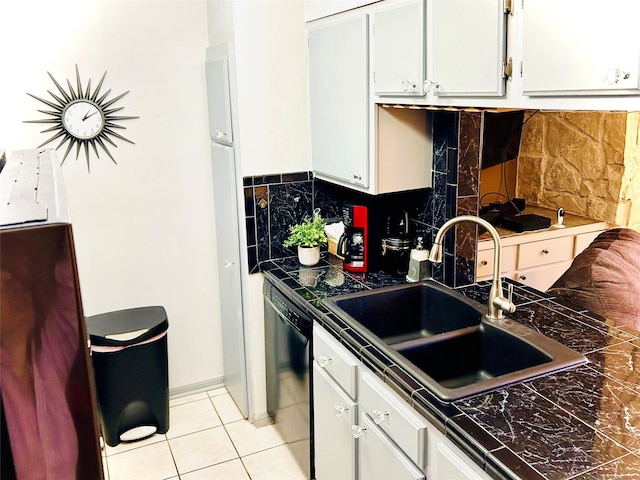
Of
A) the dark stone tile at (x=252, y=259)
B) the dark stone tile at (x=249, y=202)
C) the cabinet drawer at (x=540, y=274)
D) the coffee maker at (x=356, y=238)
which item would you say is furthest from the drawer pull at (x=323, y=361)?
the cabinet drawer at (x=540, y=274)

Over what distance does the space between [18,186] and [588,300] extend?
2.16 m

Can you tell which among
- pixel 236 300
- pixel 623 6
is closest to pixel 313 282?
pixel 236 300

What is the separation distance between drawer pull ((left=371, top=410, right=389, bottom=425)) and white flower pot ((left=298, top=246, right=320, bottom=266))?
1.05 metres

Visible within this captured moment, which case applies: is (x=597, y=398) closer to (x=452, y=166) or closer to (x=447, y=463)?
(x=447, y=463)

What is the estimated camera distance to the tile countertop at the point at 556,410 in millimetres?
1312

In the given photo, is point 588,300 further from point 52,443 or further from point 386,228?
point 52,443

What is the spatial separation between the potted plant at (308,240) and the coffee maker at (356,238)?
171 millimetres

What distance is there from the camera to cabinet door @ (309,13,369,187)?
237 centimetres

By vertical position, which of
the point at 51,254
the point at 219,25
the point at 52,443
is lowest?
the point at 52,443

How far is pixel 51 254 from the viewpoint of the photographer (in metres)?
0.49

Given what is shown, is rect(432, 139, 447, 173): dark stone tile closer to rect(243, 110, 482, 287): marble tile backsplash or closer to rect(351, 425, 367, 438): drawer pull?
rect(243, 110, 482, 287): marble tile backsplash

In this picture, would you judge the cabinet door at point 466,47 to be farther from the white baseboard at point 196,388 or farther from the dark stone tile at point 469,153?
the white baseboard at point 196,388

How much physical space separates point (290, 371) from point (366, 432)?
0.75 metres

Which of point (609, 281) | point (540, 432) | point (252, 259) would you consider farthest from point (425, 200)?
point (540, 432)
